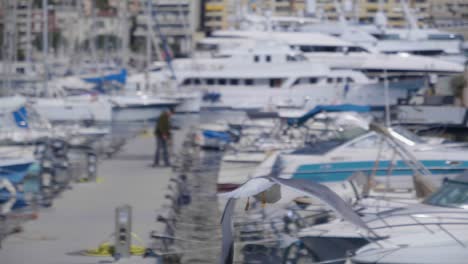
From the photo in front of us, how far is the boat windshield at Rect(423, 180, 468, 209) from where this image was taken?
353 inches

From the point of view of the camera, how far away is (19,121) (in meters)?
24.3

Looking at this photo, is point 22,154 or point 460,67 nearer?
point 22,154

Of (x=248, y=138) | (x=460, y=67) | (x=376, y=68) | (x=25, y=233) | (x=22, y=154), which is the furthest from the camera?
(x=376, y=68)

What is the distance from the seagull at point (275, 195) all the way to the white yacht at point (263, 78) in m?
34.0

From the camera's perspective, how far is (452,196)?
9195 millimetres

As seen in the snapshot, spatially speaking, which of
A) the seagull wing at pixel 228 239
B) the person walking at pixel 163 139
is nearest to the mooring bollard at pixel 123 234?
the seagull wing at pixel 228 239

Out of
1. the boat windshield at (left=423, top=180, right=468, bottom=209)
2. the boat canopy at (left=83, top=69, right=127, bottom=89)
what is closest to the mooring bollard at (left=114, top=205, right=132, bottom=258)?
the boat windshield at (left=423, top=180, right=468, bottom=209)

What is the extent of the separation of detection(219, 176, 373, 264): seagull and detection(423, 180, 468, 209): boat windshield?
1801mm

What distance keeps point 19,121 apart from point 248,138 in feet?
19.8

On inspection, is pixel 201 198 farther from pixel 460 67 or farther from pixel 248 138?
pixel 460 67

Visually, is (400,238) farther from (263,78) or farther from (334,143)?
(263,78)

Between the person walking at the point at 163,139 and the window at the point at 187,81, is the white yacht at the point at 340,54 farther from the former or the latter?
the person walking at the point at 163,139

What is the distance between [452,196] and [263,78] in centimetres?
3586

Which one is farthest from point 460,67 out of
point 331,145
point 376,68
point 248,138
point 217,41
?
point 331,145
